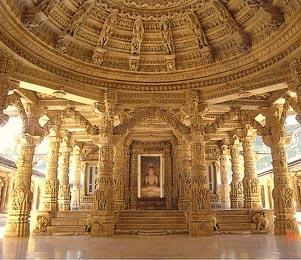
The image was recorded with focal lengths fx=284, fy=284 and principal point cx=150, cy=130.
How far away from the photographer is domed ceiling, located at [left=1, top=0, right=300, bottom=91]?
898 centimetres

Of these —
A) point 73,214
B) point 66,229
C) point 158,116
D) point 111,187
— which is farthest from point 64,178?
point 158,116

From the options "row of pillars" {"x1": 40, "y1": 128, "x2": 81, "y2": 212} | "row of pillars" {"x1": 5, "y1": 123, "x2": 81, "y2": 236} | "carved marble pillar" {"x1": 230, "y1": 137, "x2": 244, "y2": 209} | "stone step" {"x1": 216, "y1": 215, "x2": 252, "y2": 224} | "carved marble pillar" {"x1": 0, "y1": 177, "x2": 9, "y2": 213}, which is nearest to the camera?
"row of pillars" {"x1": 5, "y1": 123, "x2": 81, "y2": 236}

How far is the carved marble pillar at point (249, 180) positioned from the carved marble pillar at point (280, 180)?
235 cm

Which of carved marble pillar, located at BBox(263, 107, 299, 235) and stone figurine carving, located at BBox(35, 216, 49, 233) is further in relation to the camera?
stone figurine carving, located at BBox(35, 216, 49, 233)

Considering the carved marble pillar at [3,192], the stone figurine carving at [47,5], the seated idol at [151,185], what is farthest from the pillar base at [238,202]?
the carved marble pillar at [3,192]

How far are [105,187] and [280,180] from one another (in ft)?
22.7

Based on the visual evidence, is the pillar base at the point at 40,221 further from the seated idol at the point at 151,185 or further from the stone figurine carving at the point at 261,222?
the stone figurine carving at the point at 261,222

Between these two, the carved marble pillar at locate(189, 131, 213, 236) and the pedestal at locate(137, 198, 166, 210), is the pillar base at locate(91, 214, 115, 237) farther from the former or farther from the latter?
the pedestal at locate(137, 198, 166, 210)

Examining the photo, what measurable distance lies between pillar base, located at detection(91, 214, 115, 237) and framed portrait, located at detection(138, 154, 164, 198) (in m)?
7.96

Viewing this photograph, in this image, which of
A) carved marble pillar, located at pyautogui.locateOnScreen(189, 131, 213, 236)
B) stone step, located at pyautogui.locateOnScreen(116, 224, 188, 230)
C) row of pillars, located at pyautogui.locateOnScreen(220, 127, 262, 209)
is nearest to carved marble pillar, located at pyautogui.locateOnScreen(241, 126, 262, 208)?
row of pillars, located at pyautogui.locateOnScreen(220, 127, 262, 209)

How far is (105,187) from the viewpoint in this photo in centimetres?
1075

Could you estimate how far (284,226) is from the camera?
10703 mm

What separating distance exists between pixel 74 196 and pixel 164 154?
7412 millimetres

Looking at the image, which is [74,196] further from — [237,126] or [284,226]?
[284,226]
